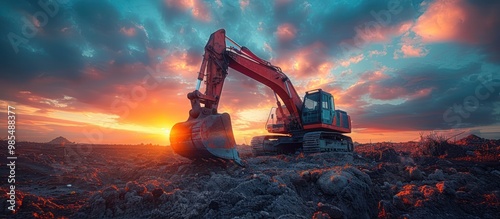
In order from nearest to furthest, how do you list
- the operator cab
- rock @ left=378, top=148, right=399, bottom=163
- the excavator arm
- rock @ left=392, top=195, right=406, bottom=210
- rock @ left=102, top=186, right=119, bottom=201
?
rock @ left=102, top=186, right=119, bottom=201, rock @ left=392, top=195, right=406, bottom=210, the excavator arm, rock @ left=378, top=148, right=399, bottom=163, the operator cab

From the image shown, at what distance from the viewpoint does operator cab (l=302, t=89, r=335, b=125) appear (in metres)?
12.9

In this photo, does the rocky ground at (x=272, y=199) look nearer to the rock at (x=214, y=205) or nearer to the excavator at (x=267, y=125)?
the rock at (x=214, y=205)

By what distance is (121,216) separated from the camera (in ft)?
12.2

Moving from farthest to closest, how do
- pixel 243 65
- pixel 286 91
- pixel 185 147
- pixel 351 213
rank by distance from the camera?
pixel 286 91
pixel 243 65
pixel 185 147
pixel 351 213

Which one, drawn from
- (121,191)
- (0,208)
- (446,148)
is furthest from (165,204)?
(446,148)

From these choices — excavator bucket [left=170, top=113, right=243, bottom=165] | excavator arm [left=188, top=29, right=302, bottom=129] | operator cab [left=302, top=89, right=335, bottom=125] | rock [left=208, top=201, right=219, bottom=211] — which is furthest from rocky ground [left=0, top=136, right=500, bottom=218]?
operator cab [left=302, top=89, right=335, bottom=125]

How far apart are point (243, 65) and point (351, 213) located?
24.3 feet

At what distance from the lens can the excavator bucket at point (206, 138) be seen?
666cm

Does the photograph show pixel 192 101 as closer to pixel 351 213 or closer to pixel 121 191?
pixel 121 191

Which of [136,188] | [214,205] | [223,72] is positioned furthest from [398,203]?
[223,72]

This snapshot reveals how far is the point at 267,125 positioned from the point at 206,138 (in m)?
8.17

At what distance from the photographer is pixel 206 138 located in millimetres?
6641

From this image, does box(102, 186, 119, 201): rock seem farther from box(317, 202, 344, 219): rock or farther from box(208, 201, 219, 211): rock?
box(317, 202, 344, 219): rock

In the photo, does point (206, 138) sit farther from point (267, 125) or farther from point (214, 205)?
point (267, 125)
